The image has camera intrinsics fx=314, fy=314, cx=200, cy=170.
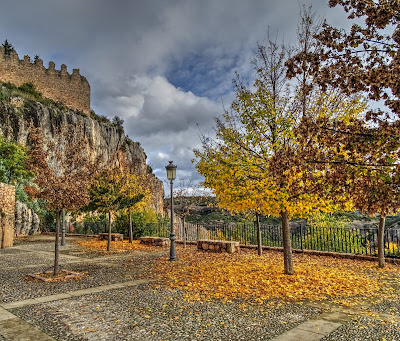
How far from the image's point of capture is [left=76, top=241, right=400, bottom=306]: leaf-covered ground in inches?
253

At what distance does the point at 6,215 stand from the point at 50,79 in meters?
31.5

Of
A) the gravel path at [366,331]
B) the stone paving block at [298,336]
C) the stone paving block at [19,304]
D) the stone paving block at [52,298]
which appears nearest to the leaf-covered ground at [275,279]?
the gravel path at [366,331]

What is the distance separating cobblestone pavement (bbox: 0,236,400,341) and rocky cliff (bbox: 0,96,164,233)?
14568 mm

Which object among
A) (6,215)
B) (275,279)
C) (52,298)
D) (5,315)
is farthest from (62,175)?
(6,215)

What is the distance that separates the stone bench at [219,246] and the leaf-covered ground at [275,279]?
1.34 m

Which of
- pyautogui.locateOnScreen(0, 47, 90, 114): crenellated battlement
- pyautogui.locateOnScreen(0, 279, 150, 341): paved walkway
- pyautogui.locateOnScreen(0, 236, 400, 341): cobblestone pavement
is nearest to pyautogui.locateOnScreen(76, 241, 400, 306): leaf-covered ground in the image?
pyautogui.locateOnScreen(0, 236, 400, 341): cobblestone pavement

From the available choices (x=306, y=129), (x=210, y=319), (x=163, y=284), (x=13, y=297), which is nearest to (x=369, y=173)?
(x=306, y=129)

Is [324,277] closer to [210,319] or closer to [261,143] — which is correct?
[261,143]

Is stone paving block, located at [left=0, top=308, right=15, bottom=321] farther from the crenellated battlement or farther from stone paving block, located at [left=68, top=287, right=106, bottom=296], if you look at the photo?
the crenellated battlement

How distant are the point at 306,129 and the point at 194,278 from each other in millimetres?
5371

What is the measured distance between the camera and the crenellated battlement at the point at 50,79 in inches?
1492

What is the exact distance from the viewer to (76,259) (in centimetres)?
1189

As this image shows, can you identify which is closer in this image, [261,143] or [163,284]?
[163,284]

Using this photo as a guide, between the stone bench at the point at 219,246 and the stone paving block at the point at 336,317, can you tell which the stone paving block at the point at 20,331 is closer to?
the stone paving block at the point at 336,317
